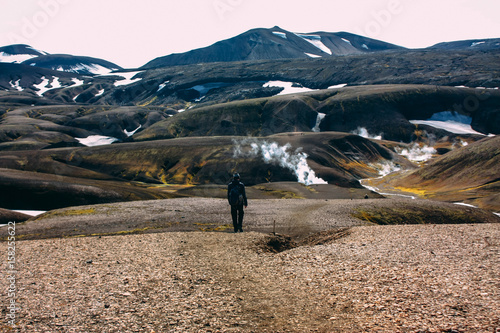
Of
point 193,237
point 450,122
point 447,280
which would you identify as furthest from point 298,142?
point 450,122

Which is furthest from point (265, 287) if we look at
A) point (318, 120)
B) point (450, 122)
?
point (450, 122)

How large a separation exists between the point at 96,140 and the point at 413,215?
16431 centimetres

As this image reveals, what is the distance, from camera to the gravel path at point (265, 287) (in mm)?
9398

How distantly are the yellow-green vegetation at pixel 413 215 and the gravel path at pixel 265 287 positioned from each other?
1582cm

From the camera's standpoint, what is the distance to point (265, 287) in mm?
12492

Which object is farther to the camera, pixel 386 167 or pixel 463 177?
pixel 386 167

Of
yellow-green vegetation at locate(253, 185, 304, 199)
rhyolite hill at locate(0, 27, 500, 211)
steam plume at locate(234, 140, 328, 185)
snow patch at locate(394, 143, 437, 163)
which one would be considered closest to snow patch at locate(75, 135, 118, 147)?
rhyolite hill at locate(0, 27, 500, 211)

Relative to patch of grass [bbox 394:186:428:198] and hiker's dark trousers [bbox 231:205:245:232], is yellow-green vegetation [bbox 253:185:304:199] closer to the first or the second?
patch of grass [bbox 394:186:428:198]

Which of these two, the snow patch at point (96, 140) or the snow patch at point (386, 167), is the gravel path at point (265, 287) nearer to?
the snow patch at point (386, 167)

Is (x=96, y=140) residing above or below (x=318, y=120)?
below

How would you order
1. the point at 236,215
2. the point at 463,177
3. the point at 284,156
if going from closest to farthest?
the point at 236,215 → the point at 463,177 → the point at 284,156

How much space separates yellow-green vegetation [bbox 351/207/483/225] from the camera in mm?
34219

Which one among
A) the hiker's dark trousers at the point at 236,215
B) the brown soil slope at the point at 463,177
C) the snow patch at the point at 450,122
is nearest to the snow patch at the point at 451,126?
the snow patch at the point at 450,122

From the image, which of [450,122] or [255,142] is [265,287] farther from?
[450,122]
